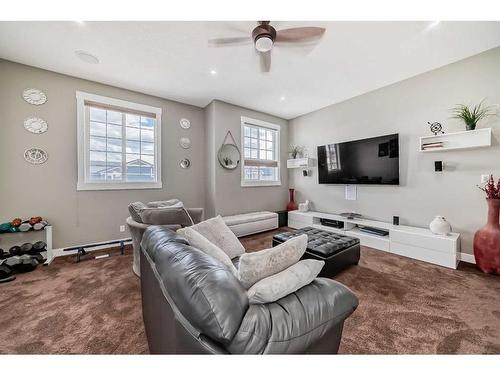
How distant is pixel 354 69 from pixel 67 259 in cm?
507

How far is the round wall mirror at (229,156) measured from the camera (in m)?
4.18

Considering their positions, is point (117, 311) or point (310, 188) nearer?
point (117, 311)

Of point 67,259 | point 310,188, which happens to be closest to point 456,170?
point 310,188

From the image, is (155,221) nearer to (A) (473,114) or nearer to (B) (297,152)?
(B) (297,152)

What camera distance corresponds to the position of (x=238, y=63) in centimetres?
280

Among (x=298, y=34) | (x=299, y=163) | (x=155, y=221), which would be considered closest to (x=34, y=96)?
(x=155, y=221)

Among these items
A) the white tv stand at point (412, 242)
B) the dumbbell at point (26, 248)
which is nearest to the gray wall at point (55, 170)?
the dumbbell at point (26, 248)

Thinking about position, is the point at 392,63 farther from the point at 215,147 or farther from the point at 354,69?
the point at 215,147

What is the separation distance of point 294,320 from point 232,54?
2.92m

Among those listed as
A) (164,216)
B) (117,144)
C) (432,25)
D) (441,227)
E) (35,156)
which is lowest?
(441,227)

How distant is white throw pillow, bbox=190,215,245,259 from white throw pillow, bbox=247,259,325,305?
106cm

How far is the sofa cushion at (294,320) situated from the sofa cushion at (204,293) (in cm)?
4

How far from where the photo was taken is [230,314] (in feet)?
2.24

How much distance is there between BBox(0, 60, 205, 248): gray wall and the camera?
275 cm
